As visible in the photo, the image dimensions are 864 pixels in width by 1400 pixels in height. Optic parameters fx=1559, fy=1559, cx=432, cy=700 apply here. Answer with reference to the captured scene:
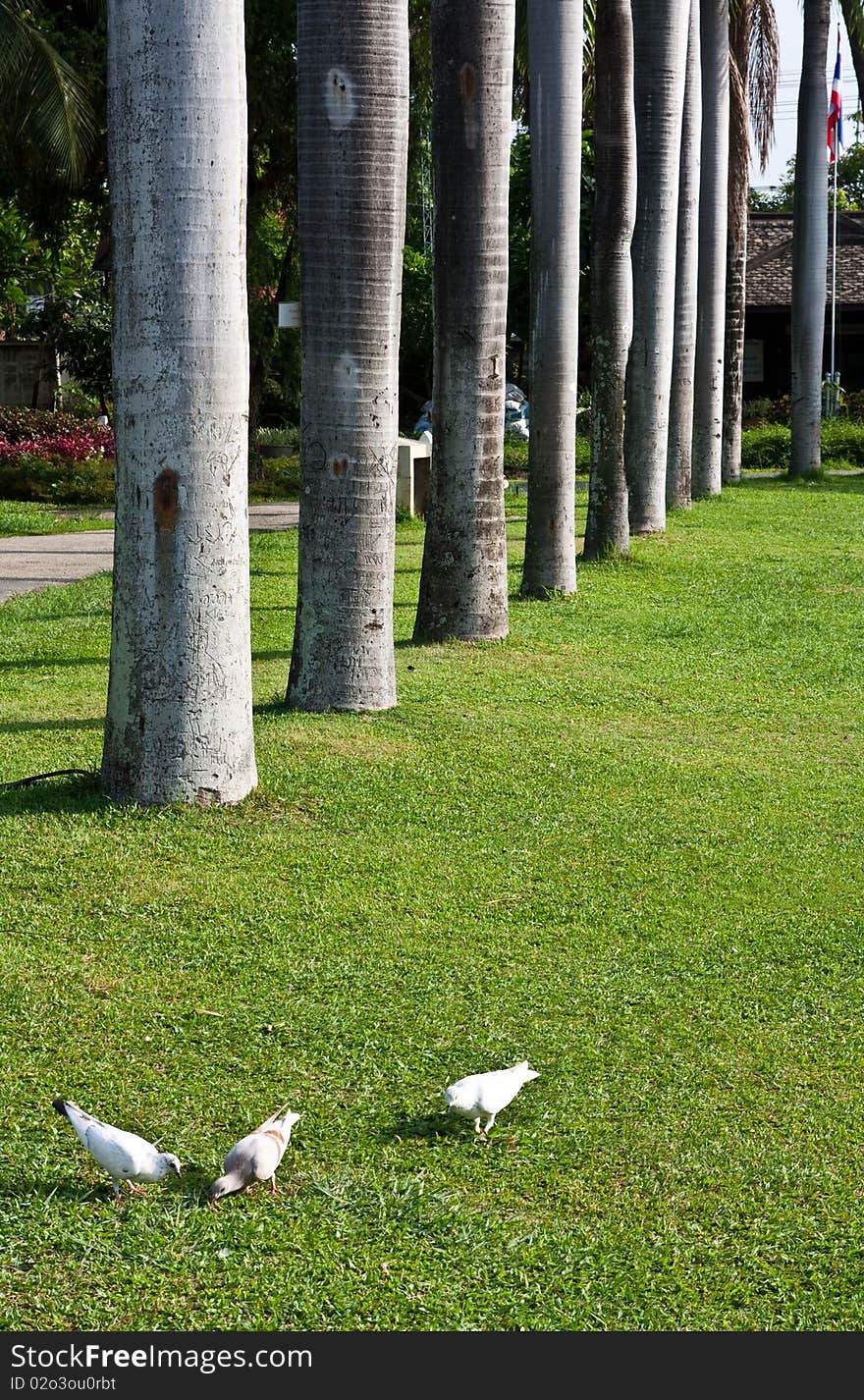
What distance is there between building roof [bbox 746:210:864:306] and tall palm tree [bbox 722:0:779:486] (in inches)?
455

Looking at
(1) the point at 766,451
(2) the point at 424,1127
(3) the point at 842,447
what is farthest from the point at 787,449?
(2) the point at 424,1127

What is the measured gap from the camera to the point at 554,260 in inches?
439

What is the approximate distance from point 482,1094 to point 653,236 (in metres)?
13.2

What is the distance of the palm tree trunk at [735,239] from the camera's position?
23594 mm

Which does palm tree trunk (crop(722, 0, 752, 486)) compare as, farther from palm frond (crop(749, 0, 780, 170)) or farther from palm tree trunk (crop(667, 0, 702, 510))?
palm tree trunk (crop(667, 0, 702, 510))

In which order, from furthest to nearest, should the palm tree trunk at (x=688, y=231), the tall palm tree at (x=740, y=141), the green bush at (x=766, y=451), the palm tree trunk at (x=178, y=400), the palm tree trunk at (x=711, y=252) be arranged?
the green bush at (x=766, y=451) < the tall palm tree at (x=740, y=141) < the palm tree trunk at (x=711, y=252) < the palm tree trunk at (x=688, y=231) < the palm tree trunk at (x=178, y=400)

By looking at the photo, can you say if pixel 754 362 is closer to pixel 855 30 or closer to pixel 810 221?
pixel 810 221

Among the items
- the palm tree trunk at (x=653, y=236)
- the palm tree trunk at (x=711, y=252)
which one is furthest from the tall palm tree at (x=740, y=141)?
the palm tree trunk at (x=653, y=236)

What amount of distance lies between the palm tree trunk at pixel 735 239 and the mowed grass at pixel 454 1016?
18.0 m

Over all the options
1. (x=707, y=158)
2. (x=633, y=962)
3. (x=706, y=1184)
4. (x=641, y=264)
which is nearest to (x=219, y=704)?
(x=633, y=962)

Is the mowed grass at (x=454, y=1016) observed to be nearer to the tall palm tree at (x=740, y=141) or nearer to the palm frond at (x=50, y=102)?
the palm frond at (x=50, y=102)

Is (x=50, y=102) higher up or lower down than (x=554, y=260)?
→ higher up

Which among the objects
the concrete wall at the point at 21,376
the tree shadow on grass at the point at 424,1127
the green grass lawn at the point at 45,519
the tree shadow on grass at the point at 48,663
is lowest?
the tree shadow on grass at the point at 424,1127

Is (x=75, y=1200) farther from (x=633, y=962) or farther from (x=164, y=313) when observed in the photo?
(x=164, y=313)
